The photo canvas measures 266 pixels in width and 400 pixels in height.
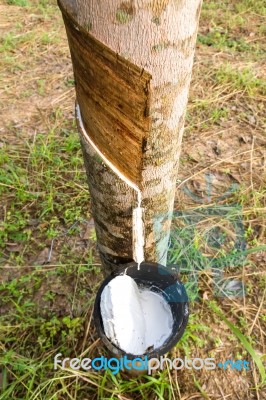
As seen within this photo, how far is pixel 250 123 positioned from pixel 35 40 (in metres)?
2.13

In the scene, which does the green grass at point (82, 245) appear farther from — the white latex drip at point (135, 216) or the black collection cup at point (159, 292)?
the white latex drip at point (135, 216)

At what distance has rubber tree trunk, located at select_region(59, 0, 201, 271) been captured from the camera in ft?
2.12

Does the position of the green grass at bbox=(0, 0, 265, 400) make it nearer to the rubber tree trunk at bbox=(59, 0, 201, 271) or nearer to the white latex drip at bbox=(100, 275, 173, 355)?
the rubber tree trunk at bbox=(59, 0, 201, 271)

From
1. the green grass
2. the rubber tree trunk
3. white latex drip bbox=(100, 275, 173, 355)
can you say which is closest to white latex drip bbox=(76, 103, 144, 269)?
the rubber tree trunk

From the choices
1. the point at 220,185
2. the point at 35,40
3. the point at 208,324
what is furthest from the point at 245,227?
the point at 35,40

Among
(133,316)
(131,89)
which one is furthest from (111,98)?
(133,316)

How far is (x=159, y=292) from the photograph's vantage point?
4.68 feet

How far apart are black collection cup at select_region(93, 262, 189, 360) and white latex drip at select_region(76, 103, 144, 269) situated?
0.16ft

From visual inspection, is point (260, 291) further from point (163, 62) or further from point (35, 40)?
point (35, 40)

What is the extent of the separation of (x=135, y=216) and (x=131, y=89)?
0.44m

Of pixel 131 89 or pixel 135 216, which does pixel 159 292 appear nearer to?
pixel 135 216

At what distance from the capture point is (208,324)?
1.68 meters

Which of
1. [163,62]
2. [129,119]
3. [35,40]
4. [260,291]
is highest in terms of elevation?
[163,62]

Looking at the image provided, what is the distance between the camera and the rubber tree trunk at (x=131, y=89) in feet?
2.12
